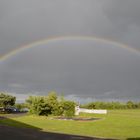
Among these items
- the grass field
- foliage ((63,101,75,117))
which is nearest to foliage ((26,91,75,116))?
foliage ((63,101,75,117))

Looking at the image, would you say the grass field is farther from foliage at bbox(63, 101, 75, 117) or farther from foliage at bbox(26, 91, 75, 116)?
foliage at bbox(26, 91, 75, 116)

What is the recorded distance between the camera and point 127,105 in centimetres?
14088

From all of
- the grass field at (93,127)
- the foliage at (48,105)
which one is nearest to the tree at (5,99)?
the foliage at (48,105)

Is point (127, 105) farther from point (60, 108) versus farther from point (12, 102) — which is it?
point (60, 108)

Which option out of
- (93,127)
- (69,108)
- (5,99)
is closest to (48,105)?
(69,108)

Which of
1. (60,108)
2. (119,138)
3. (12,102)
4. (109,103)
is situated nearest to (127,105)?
(109,103)

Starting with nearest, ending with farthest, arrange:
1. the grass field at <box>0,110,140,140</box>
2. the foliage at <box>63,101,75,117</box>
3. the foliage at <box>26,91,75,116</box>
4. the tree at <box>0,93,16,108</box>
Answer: the grass field at <box>0,110,140,140</box>
the foliage at <box>63,101,75,117</box>
the foliage at <box>26,91,75,116</box>
the tree at <box>0,93,16,108</box>

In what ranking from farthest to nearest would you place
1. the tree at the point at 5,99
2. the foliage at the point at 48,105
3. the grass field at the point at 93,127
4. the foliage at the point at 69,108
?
the tree at the point at 5,99 → the foliage at the point at 48,105 → the foliage at the point at 69,108 → the grass field at the point at 93,127

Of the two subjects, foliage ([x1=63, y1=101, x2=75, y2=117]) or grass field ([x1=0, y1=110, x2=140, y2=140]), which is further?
foliage ([x1=63, y1=101, x2=75, y2=117])

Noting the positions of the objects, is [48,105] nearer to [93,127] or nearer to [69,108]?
[69,108]

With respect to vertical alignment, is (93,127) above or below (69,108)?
below

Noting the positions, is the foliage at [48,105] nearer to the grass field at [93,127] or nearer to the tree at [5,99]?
the grass field at [93,127]

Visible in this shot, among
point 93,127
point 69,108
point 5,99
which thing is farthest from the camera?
point 5,99

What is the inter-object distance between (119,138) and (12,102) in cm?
9098
